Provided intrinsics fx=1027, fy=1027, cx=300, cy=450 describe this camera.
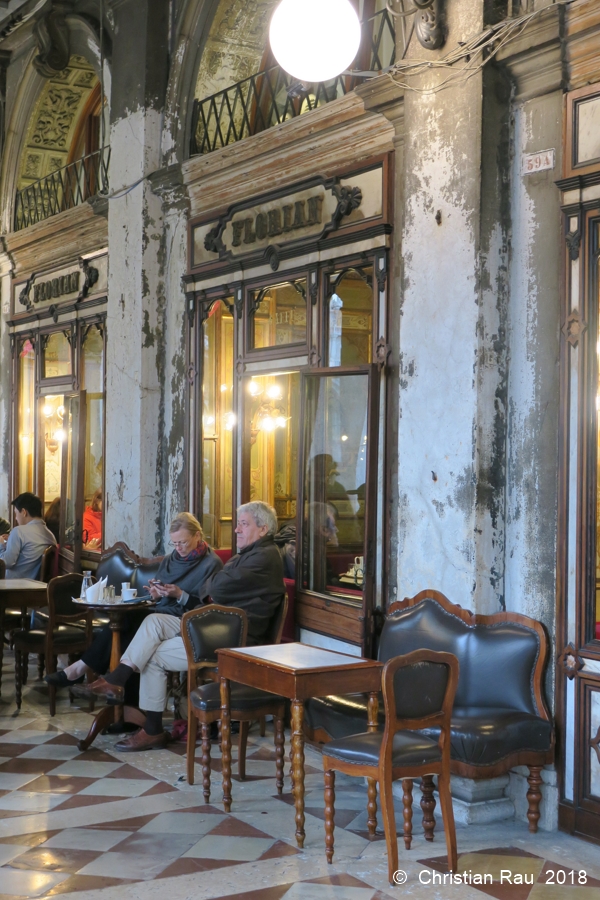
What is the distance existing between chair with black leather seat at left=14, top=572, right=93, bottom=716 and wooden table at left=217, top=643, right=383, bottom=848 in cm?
249

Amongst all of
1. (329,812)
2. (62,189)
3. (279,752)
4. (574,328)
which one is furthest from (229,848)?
(62,189)

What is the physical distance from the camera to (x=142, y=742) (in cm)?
624

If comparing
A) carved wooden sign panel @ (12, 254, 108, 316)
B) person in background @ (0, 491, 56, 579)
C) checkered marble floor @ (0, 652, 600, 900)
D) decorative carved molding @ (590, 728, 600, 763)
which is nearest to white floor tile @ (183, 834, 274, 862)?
checkered marble floor @ (0, 652, 600, 900)

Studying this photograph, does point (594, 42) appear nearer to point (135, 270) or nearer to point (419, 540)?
point (419, 540)

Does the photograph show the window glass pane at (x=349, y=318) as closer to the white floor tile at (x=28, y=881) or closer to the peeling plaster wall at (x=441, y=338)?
the peeling plaster wall at (x=441, y=338)

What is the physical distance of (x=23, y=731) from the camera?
6680 millimetres

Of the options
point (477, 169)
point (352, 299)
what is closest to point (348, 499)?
point (352, 299)

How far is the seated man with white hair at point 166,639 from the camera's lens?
625cm

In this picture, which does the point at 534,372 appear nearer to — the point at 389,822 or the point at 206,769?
the point at 389,822

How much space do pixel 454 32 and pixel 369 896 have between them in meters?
4.21

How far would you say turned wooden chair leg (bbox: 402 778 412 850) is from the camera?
4504mm

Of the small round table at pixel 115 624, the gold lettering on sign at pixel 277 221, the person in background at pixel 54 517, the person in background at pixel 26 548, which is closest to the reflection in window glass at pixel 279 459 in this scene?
the person in background at pixel 54 517

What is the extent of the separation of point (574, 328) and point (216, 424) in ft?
13.6

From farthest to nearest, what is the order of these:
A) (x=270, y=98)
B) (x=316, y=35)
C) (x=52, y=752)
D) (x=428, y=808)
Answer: (x=270, y=98) < (x=52, y=752) < (x=316, y=35) < (x=428, y=808)
